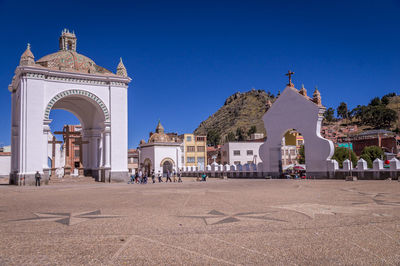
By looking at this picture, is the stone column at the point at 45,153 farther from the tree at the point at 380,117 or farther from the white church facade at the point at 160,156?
the tree at the point at 380,117

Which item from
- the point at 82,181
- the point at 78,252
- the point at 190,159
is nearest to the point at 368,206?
the point at 78,252

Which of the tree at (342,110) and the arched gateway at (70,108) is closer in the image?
the arched gateway at (70,108)

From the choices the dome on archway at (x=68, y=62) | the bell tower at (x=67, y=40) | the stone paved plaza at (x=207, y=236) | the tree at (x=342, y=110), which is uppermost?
the tree at (x=342, y=110)

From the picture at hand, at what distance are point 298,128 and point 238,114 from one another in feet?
343

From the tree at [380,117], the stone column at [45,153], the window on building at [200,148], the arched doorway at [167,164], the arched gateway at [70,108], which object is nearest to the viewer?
the arched gateway at [70,108]

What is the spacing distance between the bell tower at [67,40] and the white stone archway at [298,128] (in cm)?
1675

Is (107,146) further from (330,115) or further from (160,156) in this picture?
(330,115)

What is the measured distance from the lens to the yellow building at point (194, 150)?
63.5 metres

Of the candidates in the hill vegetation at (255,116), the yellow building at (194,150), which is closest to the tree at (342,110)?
the hill vegetation at (255,116)

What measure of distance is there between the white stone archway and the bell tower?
1675 centimetres

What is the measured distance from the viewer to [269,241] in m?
4.83

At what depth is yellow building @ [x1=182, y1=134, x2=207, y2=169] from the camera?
63.5 meters

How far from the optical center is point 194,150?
2525 inches

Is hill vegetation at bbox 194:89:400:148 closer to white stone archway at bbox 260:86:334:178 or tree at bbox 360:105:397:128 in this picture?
tree at bbox 360:105:397:128
